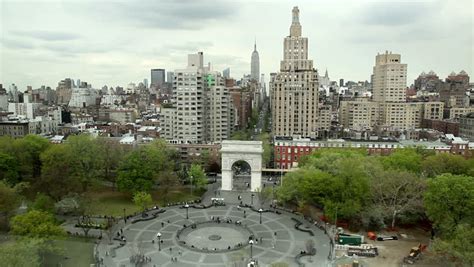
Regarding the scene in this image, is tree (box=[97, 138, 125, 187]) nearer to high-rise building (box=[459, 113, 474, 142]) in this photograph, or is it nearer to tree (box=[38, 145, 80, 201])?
tree (box=[38, 145, 80, 201])

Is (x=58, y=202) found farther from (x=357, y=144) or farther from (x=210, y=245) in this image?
(x=357, y=144)

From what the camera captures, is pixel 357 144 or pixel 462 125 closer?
pixel 357 144

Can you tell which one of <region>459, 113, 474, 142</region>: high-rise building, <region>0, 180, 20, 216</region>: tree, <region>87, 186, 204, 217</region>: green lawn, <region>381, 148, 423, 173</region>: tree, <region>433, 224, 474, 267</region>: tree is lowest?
<region>87, 186, 204, 217</region>: green lawn

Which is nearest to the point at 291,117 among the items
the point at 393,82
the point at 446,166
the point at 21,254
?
the point at 446,166

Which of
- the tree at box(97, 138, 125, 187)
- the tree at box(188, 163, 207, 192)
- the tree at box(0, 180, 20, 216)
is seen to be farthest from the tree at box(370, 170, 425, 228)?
the tree at box(0, 180, 20, 216)

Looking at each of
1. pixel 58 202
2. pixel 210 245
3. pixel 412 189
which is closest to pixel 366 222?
pixel 412 189

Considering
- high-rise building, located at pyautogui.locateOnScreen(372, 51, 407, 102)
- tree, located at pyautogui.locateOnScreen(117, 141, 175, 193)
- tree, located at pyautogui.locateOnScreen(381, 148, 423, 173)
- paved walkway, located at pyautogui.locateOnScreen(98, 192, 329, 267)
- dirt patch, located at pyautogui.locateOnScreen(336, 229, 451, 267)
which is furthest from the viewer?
high-rise building, located at pyautogui.locateOnScreen(372, 51, 407, 102)

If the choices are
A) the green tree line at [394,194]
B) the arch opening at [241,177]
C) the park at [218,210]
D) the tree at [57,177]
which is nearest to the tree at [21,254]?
the park at [218,210]
